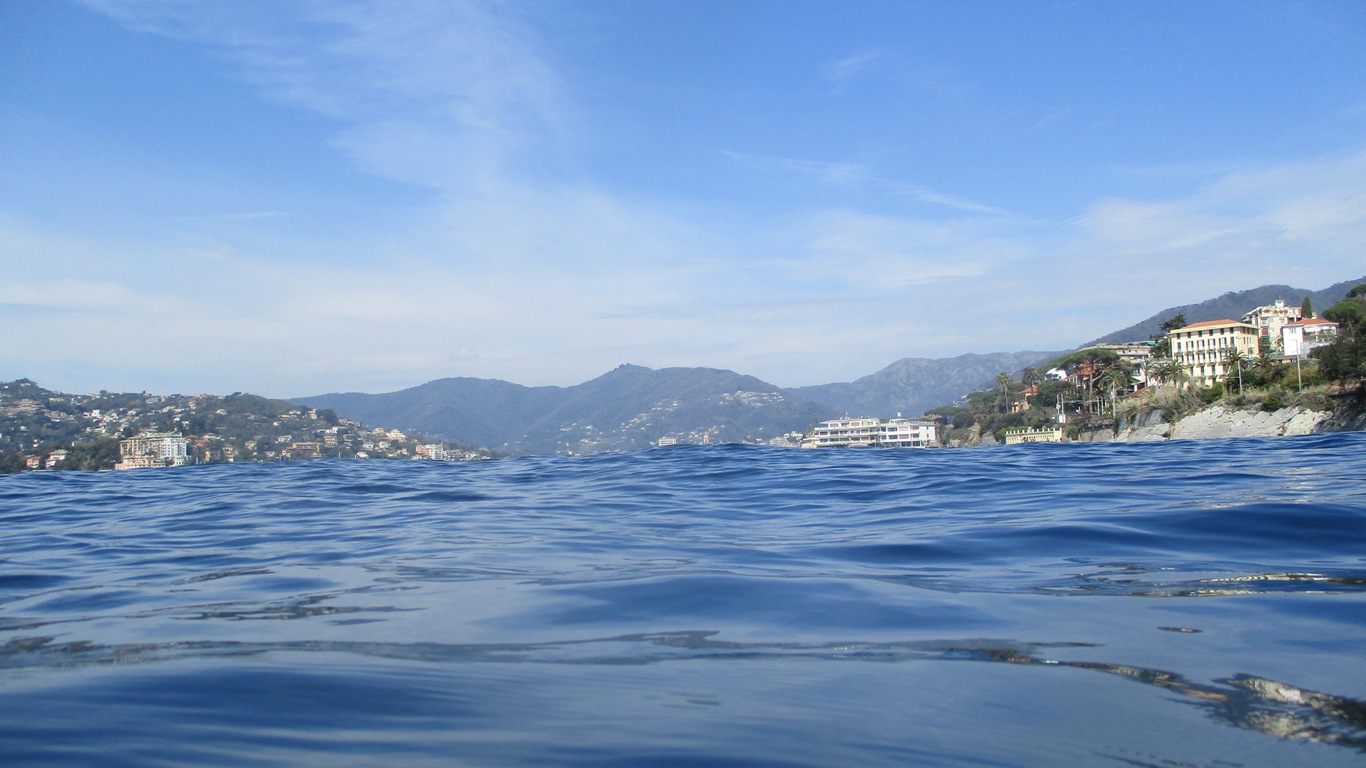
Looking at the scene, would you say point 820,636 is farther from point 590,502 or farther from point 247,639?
point 590,502

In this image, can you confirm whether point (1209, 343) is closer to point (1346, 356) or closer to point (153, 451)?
point (1346, 356)

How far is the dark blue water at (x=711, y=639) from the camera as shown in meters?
2.04

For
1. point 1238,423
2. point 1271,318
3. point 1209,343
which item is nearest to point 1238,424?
point 1238,423

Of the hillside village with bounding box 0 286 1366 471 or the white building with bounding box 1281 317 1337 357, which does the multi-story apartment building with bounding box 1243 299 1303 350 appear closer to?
the hillside village with bounding box 0 286 1366 471

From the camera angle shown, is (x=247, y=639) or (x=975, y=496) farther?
(x=975, y=496)

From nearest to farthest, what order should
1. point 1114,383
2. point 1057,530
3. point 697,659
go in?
point 697,659, point 1057,530, point 1114,383

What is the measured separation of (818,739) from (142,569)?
477cm

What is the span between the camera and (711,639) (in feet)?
10.2

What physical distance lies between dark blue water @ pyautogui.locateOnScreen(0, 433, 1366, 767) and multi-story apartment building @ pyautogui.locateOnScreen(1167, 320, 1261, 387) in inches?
3987

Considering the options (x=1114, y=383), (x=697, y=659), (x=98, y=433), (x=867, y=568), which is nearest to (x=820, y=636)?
(x=697, y=659)

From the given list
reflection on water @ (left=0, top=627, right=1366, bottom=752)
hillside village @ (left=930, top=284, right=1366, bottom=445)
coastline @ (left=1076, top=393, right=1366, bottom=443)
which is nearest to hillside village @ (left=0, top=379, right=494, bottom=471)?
reflection on water @ (left=0, top=627, right=1366, bottom=752)

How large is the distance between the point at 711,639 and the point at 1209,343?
364ft

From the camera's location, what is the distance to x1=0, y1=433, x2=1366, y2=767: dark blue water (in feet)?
6.70

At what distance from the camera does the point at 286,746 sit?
197 cm
